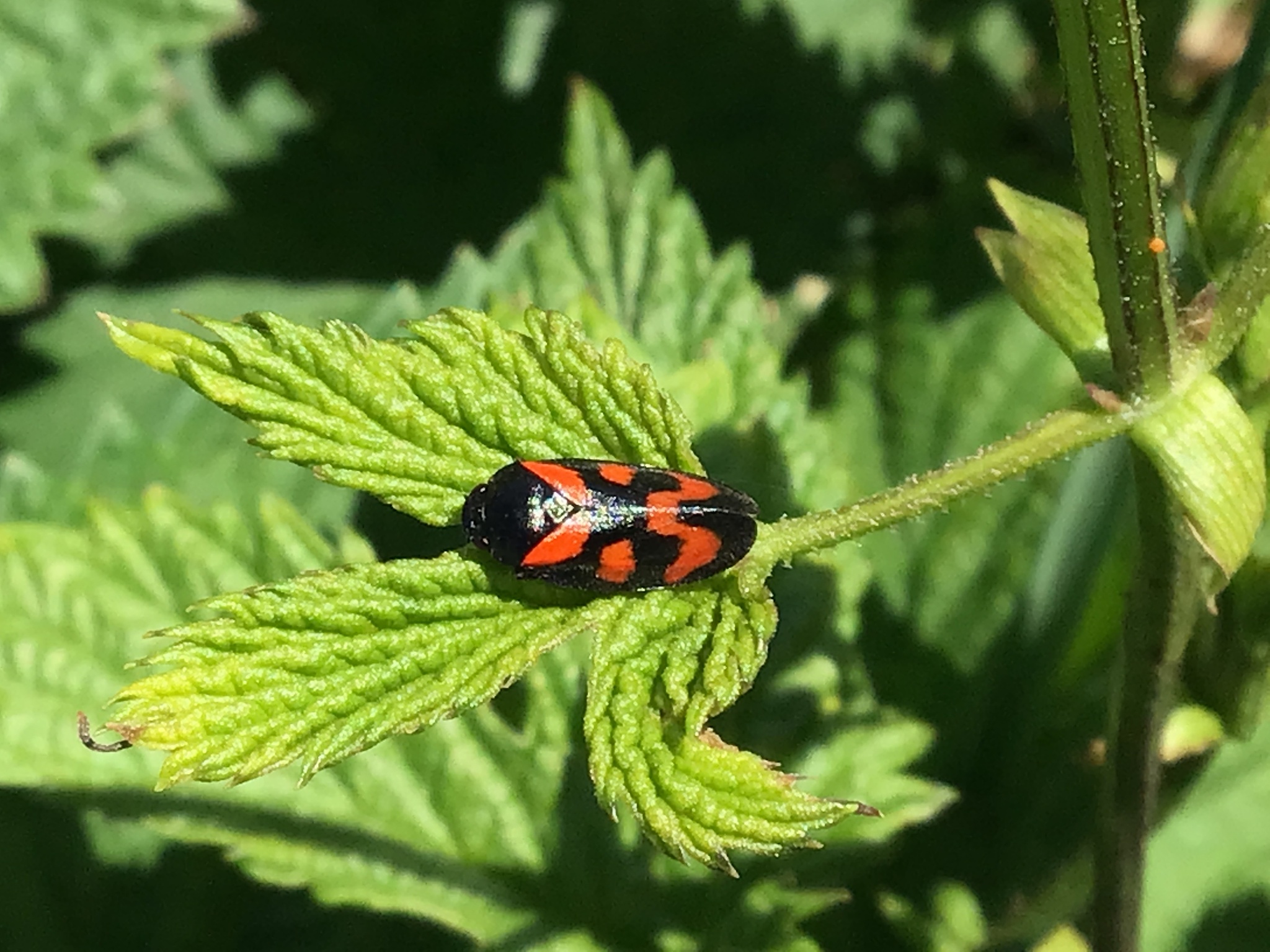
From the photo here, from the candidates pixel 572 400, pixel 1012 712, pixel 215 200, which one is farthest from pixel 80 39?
pixel 1012 712

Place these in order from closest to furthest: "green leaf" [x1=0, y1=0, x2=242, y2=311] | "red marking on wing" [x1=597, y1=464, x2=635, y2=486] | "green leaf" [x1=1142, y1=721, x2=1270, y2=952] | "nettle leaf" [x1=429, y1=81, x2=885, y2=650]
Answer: "red marking on wing" [x1=597, y1=464, x2=635, y2=486], "nettle leaf" [x1=429, y1=81, x2=885, y2=650], "green leaf" [x1=1142, y1=721, x2=1270, y2=952], "green leaf" [x1=0, y1=0, x2=242, y2=311]

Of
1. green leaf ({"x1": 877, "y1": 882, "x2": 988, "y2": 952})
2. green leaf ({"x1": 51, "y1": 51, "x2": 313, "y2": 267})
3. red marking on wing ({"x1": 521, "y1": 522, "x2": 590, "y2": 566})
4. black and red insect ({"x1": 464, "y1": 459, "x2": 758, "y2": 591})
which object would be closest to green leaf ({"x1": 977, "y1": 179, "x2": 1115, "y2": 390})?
black and red insect ({"x1": 464, "y1": 459, "x2": 758, "y2": 591})

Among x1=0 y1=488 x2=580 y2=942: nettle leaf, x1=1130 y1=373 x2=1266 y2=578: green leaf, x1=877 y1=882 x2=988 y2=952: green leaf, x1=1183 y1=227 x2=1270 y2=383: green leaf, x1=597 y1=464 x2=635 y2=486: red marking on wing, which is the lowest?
x1=877 y1=882 x2=988 y2=952: green leaf

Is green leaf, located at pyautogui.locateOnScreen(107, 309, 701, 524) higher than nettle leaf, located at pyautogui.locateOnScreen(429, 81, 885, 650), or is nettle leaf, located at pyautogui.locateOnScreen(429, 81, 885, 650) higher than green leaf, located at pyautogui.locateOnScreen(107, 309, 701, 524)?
nettle leaf, located at pyautogui.locateOnScreen(429, 81, 885, 650)

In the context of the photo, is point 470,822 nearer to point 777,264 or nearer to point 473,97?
point 777,264

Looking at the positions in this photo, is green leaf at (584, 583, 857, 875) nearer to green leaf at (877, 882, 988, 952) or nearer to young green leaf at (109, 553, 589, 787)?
young green leaf at (109, 553, 589, 787)

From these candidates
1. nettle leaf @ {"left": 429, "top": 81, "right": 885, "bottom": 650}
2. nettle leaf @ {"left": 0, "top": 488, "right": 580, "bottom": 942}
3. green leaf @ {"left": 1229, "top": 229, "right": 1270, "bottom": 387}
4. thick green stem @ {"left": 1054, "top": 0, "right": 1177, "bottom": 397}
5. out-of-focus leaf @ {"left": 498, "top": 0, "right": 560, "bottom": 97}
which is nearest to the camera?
thick green stem @ {"left": 1054, "top": 0, "right": 1177, "bottom": 397}

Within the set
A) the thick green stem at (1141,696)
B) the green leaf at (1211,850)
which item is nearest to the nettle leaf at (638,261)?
the thick green stem at (1141,696)
